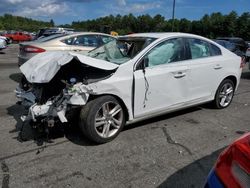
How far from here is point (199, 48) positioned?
5.99 m

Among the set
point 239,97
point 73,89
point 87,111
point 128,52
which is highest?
point 128,52

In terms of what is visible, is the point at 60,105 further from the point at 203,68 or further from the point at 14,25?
the point at 14,25

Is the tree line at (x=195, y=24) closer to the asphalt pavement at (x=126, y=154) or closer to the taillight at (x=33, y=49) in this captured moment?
the taillight at (x=33, y=49)

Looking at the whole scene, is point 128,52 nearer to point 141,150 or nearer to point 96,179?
Answer: point 141,150

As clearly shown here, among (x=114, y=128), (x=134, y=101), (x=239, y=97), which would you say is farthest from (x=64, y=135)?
(x=239, y=97)

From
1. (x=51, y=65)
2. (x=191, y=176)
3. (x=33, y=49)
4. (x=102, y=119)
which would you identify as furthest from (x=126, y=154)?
(x=33, y=49)

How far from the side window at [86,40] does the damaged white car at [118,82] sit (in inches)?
158

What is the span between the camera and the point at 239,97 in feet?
26.3

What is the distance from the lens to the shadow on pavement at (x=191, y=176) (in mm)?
3503

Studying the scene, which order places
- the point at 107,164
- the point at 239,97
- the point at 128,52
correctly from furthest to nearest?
1. the point at 239,97
2. the point at 128,52
3. the point at 107,164

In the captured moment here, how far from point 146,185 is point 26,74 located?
8.28 feet

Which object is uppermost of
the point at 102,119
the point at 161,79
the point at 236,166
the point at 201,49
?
the point at 201,49

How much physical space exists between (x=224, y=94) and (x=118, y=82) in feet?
9.71

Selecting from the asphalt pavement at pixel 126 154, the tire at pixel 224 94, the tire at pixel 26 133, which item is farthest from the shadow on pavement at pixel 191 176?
the tire at pixel 224 94
